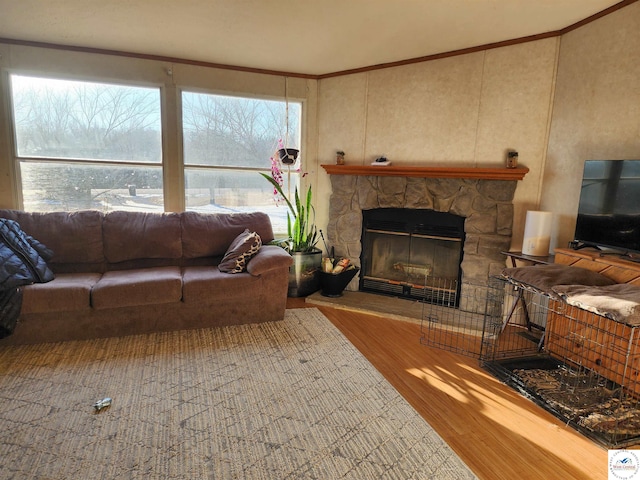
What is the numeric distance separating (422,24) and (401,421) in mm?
2745

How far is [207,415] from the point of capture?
6.37ft

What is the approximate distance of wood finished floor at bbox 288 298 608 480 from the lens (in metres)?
1.67

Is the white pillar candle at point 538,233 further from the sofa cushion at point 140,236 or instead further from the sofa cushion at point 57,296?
the sofa cushion at point 57,296

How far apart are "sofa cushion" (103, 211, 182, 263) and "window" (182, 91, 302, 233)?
0.64m

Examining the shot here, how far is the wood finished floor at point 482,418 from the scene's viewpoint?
167 cm

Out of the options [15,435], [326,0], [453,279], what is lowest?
[15,435]

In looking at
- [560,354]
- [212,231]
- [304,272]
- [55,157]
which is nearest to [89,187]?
[55,157]

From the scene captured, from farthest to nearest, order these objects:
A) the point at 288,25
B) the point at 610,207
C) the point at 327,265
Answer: the point at 327,265 < the point at 288,25 < the point at 610,207

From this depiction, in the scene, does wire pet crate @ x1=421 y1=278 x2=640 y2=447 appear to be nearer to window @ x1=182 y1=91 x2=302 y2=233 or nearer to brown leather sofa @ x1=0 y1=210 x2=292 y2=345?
brown leather sofa @ x1=0 y1=210 x2=292 y2=345

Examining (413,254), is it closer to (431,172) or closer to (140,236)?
(431,172)

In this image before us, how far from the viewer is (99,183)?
3633mm

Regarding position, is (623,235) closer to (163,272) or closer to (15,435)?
(163,272)

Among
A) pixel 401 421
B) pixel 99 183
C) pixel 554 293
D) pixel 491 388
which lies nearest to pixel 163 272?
pixel 99 183

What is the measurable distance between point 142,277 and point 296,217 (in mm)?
1663
